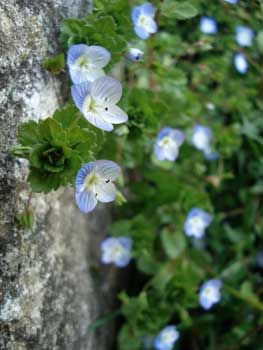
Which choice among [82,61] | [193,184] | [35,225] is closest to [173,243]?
[193,184]

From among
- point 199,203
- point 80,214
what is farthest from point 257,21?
point 80,214

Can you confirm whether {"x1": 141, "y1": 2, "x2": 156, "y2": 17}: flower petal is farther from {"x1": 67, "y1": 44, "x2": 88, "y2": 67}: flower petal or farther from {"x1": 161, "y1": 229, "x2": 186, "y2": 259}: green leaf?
{"x1": 161, "y1": 229, "x2": 186, "y2": 259}: green leaf

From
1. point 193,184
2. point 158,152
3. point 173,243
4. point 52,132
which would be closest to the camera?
point 52,132

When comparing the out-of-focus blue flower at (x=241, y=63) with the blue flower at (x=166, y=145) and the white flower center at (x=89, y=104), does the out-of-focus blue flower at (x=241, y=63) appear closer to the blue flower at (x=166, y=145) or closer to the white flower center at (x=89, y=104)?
the blue flower at (x=166, y=145)

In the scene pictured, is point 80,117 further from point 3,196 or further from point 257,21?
point 257,21

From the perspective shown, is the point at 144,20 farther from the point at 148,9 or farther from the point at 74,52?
the point at 74,52

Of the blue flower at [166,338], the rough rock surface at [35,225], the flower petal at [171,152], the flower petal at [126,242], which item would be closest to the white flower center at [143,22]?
the rough rock surface at [35,225]
